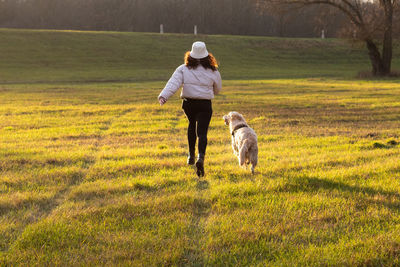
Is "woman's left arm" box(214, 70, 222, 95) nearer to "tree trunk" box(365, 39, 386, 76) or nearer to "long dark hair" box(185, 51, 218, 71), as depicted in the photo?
"long dark hair" box(185, 51, 218, 71)

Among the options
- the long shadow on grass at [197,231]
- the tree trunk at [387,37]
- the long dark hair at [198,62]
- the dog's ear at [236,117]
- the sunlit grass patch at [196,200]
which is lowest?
the long shadow on grass at [197,231]

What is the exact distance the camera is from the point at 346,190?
569 centimetres

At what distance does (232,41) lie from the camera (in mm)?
66875

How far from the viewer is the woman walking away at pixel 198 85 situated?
660 cm

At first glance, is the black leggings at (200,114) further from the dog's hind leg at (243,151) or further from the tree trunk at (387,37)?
the tree trunk at (387,37)

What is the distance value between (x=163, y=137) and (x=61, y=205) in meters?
5.78

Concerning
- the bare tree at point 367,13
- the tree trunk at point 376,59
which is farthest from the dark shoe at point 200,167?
the tree trunk at point 376,59

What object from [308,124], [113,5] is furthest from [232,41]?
[308,124]

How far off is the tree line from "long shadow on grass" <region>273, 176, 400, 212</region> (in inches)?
3699

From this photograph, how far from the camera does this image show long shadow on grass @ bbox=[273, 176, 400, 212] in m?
5.22

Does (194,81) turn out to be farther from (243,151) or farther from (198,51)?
(243,151)

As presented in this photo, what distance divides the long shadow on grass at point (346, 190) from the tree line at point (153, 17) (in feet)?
308

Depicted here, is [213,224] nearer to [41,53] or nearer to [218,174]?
[218,174]

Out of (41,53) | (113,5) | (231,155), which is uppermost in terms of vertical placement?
(113,5)
